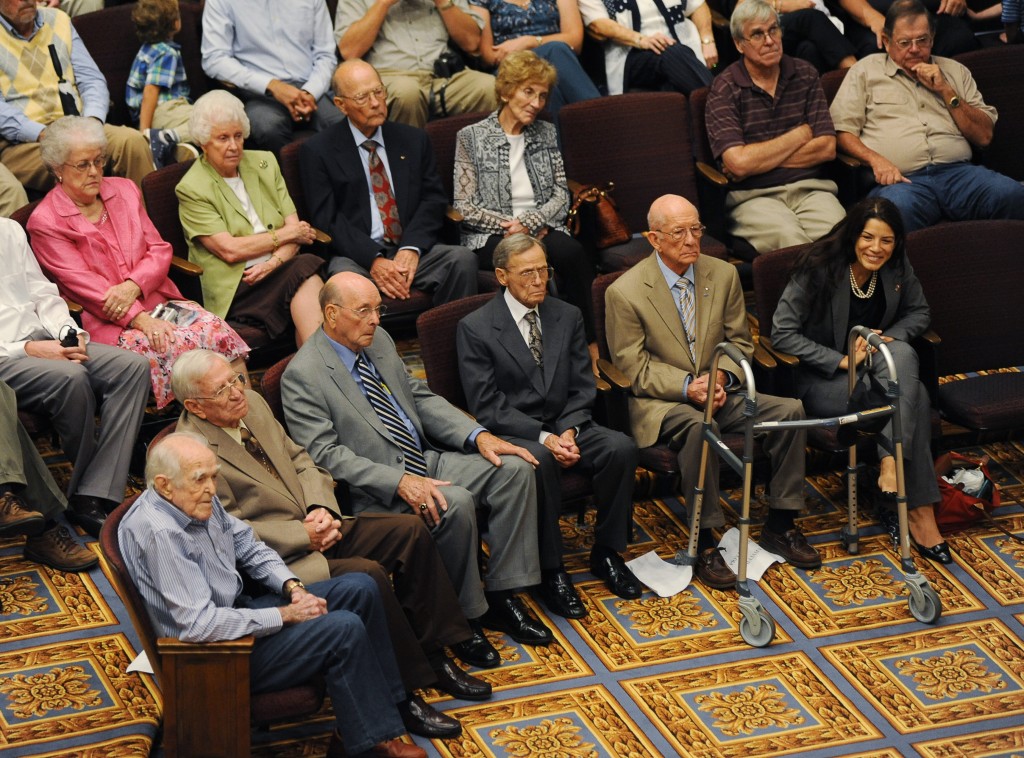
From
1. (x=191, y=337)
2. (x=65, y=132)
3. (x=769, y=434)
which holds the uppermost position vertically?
(x=65, y=132)

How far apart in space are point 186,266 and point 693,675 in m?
2.40

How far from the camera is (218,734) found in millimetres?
4074

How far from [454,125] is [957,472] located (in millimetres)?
2444

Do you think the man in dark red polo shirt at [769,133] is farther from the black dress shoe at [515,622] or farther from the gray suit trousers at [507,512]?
the black dress shoe at [515,622]

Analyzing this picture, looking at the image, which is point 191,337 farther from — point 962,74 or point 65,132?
point 962,74

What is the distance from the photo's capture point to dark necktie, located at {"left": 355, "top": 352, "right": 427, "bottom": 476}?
510 cm

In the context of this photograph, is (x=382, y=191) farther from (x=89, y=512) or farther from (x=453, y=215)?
(x=89, y=512)

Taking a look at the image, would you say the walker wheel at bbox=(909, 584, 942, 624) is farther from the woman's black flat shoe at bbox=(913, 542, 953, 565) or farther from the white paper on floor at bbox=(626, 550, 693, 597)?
the white paper on floor at bbox=(626, 550, 693, 597)

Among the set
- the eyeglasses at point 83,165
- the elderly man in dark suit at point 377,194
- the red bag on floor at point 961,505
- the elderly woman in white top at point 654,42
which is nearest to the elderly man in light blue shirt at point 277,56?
the elderly man in dark suit at point 377,194

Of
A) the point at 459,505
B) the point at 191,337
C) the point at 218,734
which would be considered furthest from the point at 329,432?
the point at 218,734

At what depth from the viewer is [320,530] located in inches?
185

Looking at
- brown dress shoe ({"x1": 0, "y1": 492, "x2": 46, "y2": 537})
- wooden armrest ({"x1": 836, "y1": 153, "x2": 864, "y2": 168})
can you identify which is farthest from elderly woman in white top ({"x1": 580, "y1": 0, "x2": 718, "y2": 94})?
brown dress shoe ({"x1": 0, "y1": 492, "x2": 46, "y2": 537})

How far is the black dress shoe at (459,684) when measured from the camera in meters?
4.74

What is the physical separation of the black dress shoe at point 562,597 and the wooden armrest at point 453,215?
168 cm
